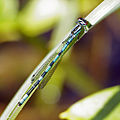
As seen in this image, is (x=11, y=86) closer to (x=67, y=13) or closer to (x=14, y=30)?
(x=14, y=30)

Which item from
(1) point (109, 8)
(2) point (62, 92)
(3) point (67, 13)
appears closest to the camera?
(1) point (109, 8)

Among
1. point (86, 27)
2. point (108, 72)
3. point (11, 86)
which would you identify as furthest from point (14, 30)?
point (86, 27)

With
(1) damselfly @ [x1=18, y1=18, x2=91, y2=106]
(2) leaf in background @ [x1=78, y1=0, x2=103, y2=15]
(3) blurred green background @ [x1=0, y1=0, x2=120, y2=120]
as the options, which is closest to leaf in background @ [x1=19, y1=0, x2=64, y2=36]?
(3) blurred green background @ [x1=0, y1=0, x2=120, y2=120]

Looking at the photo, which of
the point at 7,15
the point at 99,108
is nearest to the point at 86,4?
the point at 7,15

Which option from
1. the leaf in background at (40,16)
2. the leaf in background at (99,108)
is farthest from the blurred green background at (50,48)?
the leaf in background at (99,108)

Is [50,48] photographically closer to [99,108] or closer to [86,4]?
[86,4]
